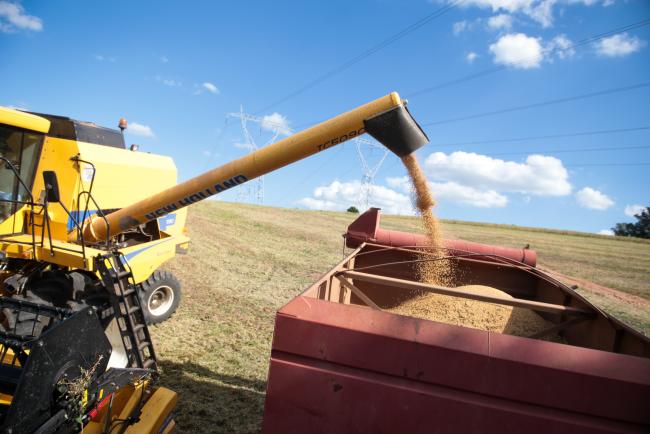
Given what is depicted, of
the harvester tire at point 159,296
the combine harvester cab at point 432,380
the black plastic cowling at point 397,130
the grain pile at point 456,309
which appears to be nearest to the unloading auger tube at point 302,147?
the black plastic cowling at point 397,130

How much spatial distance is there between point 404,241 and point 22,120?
3.87m

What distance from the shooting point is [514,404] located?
1.57 m

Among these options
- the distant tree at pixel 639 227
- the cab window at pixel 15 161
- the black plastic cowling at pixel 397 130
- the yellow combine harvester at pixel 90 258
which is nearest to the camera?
the yellow combine harvester at pixel 90 258

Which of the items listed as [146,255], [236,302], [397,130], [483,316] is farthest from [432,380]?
[236,302]

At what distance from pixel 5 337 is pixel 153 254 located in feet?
8.22

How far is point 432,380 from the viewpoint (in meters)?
1.63

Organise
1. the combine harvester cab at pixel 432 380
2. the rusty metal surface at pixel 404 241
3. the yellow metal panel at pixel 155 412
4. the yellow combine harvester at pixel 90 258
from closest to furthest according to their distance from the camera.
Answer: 1. the combine harvester cab at pixel 432 380
2. the yellow combine harvester at pixel 90 258
3. the yellow metal panel at pixel 155 412
4. the rusty metal surface at pixel 404 241

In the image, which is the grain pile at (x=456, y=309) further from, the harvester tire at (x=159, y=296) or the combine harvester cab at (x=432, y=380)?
the harvester tire at (x=159, y=296)

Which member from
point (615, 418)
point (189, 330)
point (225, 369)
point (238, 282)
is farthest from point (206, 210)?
point (615, 418)

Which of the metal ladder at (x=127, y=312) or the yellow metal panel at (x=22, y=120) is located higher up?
the yellow metal panel at (x=22, y=120)

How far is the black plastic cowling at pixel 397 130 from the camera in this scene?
2584mm

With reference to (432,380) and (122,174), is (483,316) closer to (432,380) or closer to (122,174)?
(432,380)

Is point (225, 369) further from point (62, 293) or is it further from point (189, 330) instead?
point (62, 293)

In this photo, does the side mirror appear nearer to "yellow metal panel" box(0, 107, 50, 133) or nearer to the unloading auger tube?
the unloading auger tube
